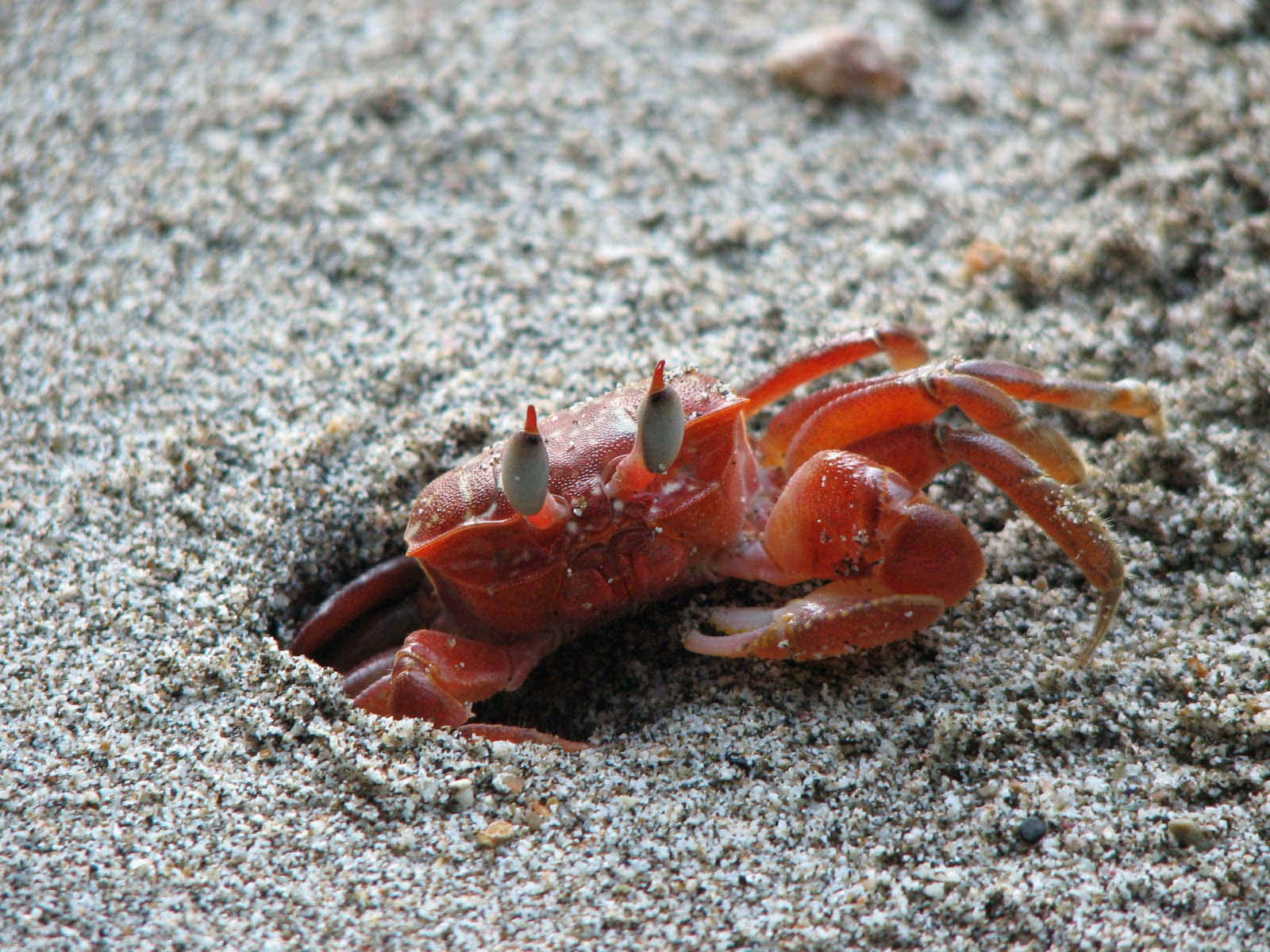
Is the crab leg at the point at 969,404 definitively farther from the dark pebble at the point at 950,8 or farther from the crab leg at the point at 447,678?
the dark pebble at the point at 950,8

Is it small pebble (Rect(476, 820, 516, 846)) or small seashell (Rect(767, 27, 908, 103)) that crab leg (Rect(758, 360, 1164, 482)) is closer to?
small pebble (Rect(476, 820, 516, 846))

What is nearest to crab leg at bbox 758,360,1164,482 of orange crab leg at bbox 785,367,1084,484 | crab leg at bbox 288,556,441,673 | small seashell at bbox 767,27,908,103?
orange crab leg at bbox 785,367,1084,484

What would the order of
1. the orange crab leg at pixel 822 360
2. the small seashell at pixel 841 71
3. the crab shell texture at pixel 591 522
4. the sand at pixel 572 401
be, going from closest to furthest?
1. the sand at pixel 572 401
2. the crab shell texture at pixel 591 522
3. the orange crab leg at pixel 822 360
4. the small seashell at pixel 841 71

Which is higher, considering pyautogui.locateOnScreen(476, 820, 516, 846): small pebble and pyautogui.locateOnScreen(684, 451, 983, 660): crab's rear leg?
pyautogui.locateOnScreen(684, 451, 983, 660): crab's rear leg

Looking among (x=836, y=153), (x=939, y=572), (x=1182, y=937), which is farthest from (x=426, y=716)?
(x=836, y=153)

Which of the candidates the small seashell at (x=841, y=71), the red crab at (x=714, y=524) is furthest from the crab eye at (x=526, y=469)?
the small seashell at (x=841, y=71)

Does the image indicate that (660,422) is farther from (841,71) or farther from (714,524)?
(841,71)

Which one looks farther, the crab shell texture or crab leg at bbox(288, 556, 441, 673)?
crab leg at bbox(288, 556, 441, 673)
